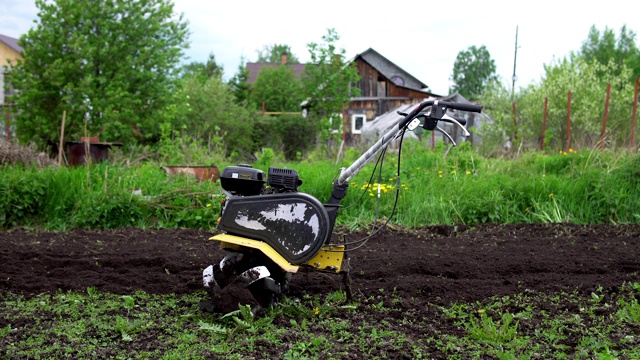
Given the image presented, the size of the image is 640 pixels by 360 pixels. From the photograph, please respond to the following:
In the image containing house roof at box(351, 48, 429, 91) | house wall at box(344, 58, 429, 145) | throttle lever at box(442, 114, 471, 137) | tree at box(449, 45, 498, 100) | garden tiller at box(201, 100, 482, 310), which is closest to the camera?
throttle lever at box(442, 114, 471, 137)

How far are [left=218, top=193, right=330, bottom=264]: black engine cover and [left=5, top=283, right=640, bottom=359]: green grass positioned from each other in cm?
→ 43

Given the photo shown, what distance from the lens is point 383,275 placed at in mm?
5668

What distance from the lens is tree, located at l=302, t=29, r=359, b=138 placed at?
20703 mm

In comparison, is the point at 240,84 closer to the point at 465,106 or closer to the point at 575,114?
the point at 575,114

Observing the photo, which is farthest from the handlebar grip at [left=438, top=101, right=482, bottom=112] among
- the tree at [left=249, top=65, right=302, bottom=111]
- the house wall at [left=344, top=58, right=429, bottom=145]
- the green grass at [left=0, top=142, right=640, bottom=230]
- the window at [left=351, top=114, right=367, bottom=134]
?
the tree at [left=249, top=65, right=302, bottom=111]

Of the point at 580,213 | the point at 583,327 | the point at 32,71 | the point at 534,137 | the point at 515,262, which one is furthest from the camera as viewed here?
the point at 32,71

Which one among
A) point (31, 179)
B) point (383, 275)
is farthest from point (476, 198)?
point (31, 179)


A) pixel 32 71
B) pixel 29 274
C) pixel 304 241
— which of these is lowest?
pixel 29 274

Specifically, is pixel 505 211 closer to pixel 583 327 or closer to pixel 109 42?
pixel 583 327

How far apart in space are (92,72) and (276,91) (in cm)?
2226

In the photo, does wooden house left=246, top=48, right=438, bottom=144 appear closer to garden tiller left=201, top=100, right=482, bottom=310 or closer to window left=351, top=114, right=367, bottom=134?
window left=351, top=114, right=367, bottom=134

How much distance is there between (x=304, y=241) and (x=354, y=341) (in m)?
0.78

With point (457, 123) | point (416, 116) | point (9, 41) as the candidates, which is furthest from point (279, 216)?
point (9, 41)

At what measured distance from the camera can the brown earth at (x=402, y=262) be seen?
205 inches
